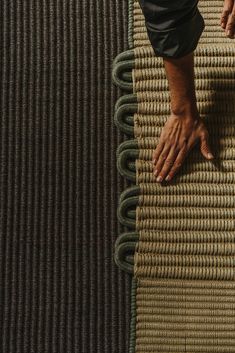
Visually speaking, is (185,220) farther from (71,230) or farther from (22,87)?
(22,87)

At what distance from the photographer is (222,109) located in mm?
1170

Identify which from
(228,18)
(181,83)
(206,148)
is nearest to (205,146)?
(206,148)

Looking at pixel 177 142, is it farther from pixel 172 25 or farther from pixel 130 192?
pixel 172 25

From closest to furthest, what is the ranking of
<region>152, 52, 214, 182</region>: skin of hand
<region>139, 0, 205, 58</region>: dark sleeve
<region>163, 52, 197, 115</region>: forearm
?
1. <region>139, 0, 205, 58</region>: dark sleeve
2. <region>163, 52, 197, 115</region>: forearm
3. <region>152, 52, 214, 182</region>: skin of hand

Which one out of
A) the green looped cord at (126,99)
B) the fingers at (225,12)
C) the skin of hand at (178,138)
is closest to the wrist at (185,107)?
the skin of hand at (178,138)

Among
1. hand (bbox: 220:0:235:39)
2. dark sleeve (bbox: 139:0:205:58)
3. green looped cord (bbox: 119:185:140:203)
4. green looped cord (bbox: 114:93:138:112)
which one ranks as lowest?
green looped cord (bbox: 119:185:140:203)

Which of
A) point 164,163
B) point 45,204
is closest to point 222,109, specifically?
point 164,163

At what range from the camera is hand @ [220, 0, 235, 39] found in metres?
1.16

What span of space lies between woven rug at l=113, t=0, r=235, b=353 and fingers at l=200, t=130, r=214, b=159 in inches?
0.7

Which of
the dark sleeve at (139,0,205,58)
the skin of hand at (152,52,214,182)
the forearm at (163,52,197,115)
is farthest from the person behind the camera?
the skin of hand at (152,52,214,182)

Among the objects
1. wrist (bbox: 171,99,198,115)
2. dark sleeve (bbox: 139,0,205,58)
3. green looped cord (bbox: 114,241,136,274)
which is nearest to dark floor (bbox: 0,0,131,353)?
green looped cord (bbox: 114,241,136,274)

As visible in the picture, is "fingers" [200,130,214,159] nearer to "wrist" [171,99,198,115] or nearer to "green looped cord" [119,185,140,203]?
"wrist" [171,99,198,115]

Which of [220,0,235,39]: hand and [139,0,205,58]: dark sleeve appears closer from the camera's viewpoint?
[139,0,205,58]: dark sleeve

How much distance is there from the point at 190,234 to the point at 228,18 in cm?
47
